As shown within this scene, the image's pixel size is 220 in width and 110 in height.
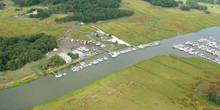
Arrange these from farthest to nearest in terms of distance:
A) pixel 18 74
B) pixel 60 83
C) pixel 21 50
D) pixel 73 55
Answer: pixel 73 55
pixel 21 50
pixel 18 74
pixel 60 83

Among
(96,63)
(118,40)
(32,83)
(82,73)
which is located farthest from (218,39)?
(32,83)

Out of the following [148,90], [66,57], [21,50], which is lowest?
[148,90]

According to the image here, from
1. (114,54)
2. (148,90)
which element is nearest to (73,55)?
(114,54)

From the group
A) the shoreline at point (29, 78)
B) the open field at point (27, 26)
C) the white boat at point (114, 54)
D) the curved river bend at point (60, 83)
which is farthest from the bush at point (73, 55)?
the open field at point (27, 26)

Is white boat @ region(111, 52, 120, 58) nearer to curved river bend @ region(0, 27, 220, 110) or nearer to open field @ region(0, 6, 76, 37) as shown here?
curved river bend @ region(0, 27, 220, 110)

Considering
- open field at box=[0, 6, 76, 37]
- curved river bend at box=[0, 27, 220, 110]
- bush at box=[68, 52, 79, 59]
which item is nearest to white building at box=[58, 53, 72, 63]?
bush at box=[68, 52, 79, 59]

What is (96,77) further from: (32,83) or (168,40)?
(168,40)

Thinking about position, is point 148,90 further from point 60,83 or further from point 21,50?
point 21,50

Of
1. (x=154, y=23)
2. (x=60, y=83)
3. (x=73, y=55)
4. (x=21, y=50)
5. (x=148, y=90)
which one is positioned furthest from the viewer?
(x=154, y=23)
